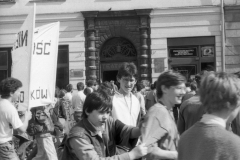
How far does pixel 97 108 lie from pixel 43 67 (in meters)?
4.60

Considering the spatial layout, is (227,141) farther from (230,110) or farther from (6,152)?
(6,152)

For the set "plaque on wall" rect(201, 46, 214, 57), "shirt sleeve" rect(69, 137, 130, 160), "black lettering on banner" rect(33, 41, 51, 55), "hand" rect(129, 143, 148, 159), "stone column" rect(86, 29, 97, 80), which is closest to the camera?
"hand" rect(129, 143, 148, 159)

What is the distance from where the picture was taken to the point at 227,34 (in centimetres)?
2098

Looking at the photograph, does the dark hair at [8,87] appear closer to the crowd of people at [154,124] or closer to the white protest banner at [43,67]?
the crowd of people at [154,124]

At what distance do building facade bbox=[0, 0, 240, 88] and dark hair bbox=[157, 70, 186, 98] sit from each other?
665 inches

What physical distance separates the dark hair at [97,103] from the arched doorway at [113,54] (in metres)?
17.4

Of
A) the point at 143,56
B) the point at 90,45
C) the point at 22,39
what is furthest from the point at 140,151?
the point at 90,45

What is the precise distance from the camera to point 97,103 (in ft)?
12.8

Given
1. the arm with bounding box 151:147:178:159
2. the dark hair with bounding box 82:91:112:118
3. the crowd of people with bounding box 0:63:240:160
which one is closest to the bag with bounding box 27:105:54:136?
the crowd of people with bounding box 0:63:240:160

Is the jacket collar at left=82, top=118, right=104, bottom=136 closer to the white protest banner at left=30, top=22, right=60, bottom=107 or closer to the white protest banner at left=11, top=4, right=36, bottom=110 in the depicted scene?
the white protest banner at left=11, top=4, right=36, bottom=110

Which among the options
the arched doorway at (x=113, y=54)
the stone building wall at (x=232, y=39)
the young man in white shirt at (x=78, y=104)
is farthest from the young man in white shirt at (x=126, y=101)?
the stone building wall at (x=232, y=39)

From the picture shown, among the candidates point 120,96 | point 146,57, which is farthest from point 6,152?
point 146,57

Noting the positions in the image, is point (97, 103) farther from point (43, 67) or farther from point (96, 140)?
point (43, 67)

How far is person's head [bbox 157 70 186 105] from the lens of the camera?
156 inches
